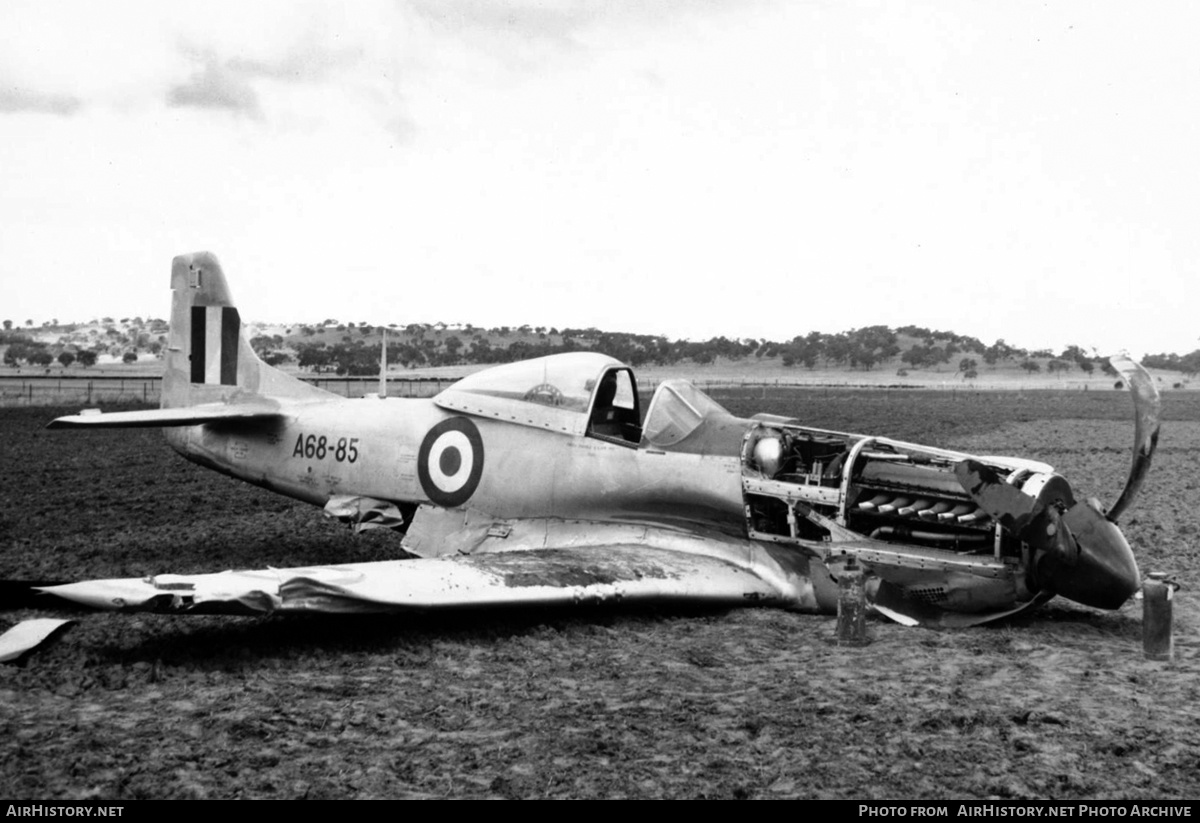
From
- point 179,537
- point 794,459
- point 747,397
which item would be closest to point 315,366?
point 747,397

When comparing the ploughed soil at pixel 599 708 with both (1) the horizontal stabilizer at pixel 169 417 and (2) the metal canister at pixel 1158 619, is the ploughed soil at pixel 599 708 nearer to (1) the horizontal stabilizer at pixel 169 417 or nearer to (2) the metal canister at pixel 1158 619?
(2) the metal canister at pixel 1158 619

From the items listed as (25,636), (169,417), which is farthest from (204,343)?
(25,636)

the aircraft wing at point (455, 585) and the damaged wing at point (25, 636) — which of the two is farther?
the damaged wing at point (25, 636)

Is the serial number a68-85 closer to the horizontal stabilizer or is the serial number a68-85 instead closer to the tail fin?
the horizontal stabilizer

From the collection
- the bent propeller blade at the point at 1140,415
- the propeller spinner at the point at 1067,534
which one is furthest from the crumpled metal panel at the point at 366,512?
the bent propeller blade at the point at 1140,415

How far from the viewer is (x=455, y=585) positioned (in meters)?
7.00

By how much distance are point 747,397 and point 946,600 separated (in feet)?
189

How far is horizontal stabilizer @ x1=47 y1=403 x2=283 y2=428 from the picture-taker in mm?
10144

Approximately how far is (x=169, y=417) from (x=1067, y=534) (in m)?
8.48

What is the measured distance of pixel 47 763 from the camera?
438 centimetres

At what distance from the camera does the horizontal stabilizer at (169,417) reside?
1014 cm

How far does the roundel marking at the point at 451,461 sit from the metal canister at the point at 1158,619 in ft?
18.5

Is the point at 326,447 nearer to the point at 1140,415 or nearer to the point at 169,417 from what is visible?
the point at 169,417
